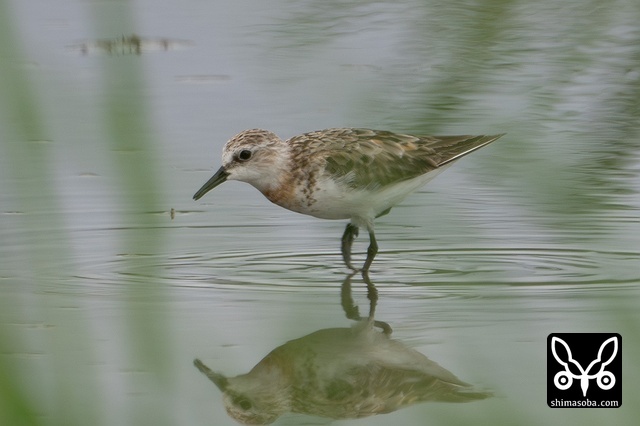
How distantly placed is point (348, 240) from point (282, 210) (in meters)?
0.83

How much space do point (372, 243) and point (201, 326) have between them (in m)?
1.80

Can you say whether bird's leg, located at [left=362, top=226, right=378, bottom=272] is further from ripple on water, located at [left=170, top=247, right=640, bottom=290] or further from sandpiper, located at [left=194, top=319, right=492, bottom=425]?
sandpiper, located at [left=194, top=319, right=492, bottom=425]

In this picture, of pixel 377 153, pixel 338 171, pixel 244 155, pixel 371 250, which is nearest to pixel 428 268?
pixel 371 250

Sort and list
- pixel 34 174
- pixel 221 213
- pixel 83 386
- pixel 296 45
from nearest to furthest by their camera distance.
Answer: pixel 34 174 → pixel 83 386 → pixel 221 213 → pixel 296 45

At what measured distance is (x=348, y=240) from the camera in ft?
23.0

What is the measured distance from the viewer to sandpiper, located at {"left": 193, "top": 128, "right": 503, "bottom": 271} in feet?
22.7

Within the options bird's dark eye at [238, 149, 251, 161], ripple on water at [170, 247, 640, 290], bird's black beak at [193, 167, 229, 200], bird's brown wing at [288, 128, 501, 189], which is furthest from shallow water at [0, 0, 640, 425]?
bird's dark eye at [238, 149, 251, 161]

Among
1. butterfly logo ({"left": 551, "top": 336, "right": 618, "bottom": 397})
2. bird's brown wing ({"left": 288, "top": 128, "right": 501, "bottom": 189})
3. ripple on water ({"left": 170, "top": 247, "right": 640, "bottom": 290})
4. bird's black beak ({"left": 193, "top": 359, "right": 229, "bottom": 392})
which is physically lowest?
ripple on water ({"left": 170, "top": 247, "right": 640, "bottom": 290})

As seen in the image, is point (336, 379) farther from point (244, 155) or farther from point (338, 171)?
point (244, 155)

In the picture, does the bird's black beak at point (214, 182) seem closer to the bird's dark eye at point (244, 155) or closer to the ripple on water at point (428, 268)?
the bird's dark eye at point (244, 155)

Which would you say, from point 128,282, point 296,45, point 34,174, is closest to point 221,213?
point 128,282

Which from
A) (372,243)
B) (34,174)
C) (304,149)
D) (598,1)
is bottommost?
(372,243)

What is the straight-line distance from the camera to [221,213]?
7.66 meters

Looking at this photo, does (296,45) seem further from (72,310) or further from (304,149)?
(72,310)
